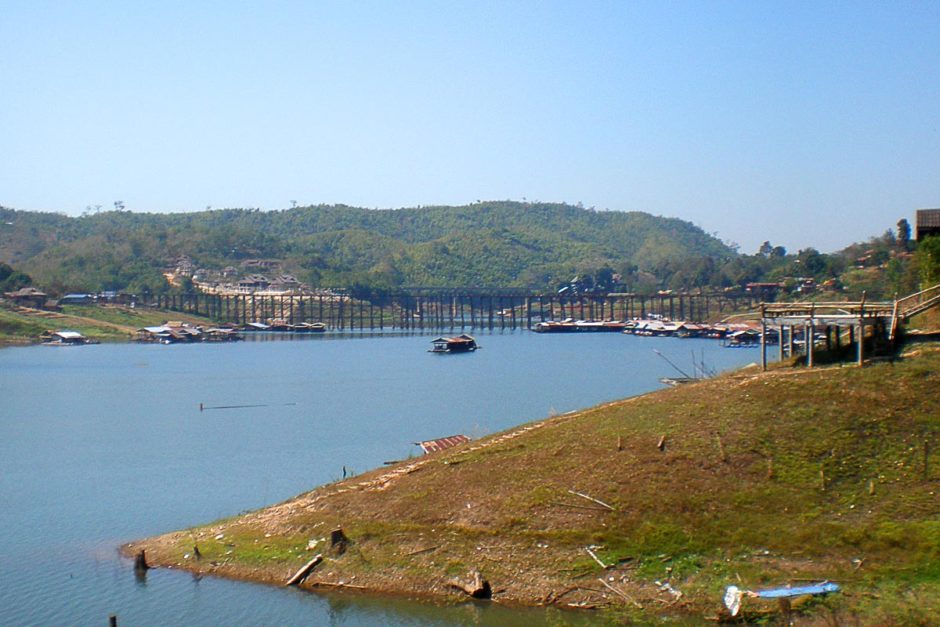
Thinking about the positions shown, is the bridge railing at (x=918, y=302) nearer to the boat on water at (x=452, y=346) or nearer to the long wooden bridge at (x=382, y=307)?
the boat on water at (x=452, y=346)

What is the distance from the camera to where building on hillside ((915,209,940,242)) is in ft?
126

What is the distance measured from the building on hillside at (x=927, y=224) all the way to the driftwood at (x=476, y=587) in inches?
984

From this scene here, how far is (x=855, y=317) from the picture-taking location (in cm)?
2838

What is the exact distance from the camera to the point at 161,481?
37.6 meters

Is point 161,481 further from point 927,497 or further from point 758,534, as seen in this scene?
point 927,497

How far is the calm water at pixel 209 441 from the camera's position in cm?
2264

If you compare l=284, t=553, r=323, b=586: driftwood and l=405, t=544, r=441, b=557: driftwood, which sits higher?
l=405, t=544, r=441, b=557: driftwood

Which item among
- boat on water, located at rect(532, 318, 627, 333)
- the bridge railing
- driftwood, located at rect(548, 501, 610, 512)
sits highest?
the bridge railing

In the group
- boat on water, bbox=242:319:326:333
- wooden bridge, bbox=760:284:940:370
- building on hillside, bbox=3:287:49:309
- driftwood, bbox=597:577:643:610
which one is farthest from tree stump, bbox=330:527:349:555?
boat on water, bbox=242:319:326:333

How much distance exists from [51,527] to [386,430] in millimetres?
20161

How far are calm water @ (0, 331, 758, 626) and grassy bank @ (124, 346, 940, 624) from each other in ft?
4.06

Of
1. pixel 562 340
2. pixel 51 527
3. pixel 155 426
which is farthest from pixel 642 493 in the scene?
pixel 562 340

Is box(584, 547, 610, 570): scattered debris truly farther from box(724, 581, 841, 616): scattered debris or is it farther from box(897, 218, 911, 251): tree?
box(897, 218, 911, 251): tree

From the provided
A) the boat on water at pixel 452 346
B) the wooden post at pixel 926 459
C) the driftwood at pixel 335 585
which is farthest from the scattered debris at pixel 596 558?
the boat on water at pixel 452 346
